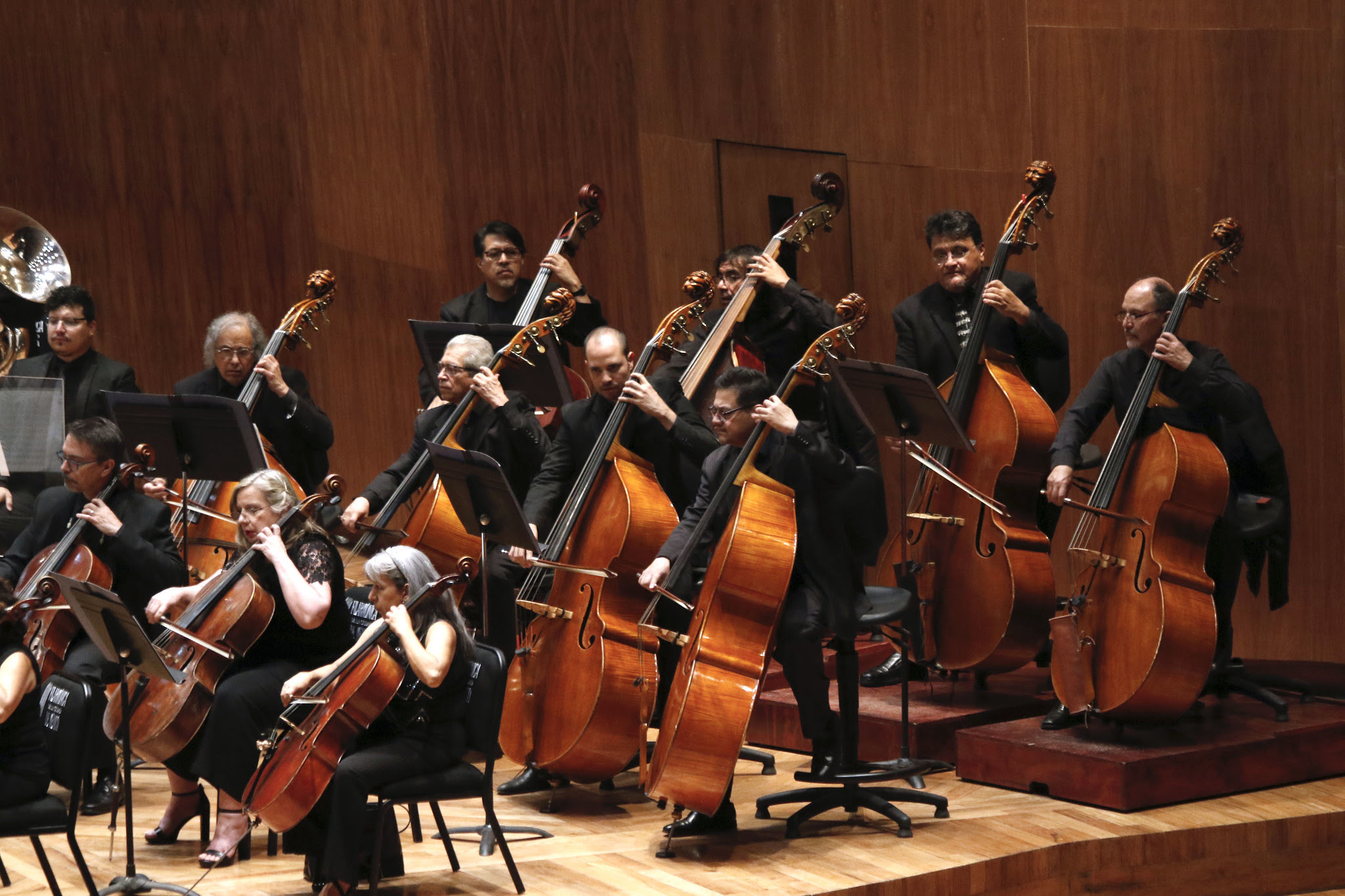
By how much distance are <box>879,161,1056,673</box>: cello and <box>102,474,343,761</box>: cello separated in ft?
5.32

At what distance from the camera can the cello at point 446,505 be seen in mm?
4156

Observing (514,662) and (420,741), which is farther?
(514,662)

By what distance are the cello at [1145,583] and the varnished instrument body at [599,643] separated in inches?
41.6

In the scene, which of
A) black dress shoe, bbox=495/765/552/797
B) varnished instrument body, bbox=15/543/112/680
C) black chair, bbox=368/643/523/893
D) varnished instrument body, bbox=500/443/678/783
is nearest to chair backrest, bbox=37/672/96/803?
black chair, bbox=368/643/523/893

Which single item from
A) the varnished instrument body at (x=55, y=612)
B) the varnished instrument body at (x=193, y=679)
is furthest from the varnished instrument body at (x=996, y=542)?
the varnished instrument body at (x=55, y=612)

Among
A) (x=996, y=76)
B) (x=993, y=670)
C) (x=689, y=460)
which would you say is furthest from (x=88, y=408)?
(x=996, y=76)

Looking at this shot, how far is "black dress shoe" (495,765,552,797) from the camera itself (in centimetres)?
421

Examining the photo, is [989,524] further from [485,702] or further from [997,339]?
[485,702]

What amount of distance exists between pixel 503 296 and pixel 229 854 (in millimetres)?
2049

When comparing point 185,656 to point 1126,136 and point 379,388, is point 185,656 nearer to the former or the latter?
point 379,388

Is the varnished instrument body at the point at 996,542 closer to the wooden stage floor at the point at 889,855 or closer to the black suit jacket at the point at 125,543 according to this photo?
the wooden stage floor at the point at 889,855

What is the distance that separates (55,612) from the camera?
3.95m

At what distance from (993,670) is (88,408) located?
2.82 metres

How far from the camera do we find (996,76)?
A: 5699 millimetres
